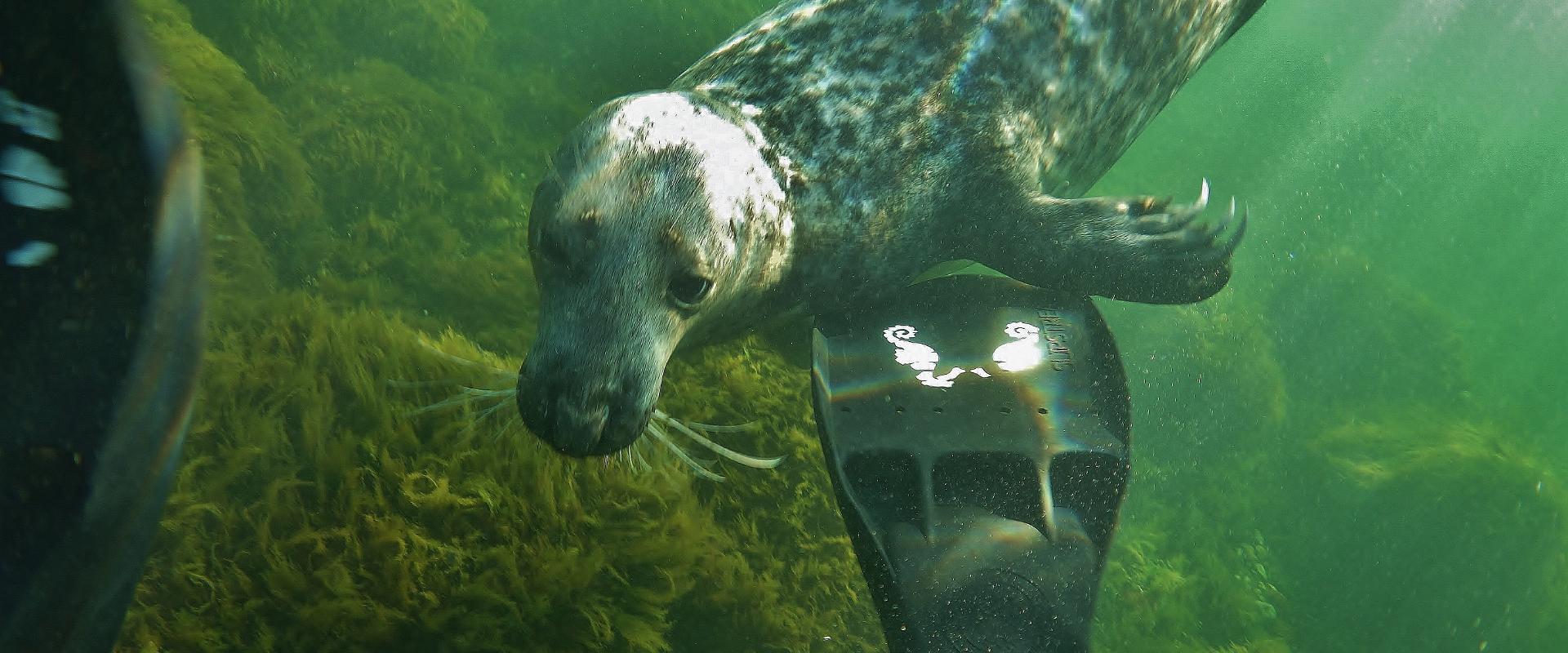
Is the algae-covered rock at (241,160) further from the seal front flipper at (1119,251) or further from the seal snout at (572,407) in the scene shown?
the seal front flipper at (1119,251)

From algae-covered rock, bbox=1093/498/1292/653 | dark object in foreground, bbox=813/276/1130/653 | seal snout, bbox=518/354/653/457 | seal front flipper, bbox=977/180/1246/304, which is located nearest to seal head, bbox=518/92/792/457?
seal snout, bbox=518/354/653/457

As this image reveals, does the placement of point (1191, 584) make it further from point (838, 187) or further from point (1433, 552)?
point (838, 187)

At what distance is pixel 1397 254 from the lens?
73.0ft

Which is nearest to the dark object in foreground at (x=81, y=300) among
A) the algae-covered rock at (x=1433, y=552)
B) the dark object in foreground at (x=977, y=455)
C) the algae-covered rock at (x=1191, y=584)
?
the dark object in foreground at (x=977, y=455)

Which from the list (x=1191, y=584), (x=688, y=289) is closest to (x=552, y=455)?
(x=688, y=289)

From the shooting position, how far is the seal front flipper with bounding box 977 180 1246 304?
3.20 m

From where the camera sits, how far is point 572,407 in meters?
1.99

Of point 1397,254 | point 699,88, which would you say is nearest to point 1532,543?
point 699,88

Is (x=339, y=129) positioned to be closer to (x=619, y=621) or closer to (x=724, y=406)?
(x=724, y=406)

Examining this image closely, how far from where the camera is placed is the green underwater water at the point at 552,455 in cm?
205

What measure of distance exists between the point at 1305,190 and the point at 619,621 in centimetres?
2306

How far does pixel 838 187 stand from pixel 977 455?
1061 mm

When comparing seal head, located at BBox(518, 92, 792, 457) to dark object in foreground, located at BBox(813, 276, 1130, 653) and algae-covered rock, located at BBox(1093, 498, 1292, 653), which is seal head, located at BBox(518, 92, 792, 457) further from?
algae-covered rock, located at BBox(1093, 498, 1292, 653)

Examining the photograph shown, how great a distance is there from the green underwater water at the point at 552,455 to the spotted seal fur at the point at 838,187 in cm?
45
